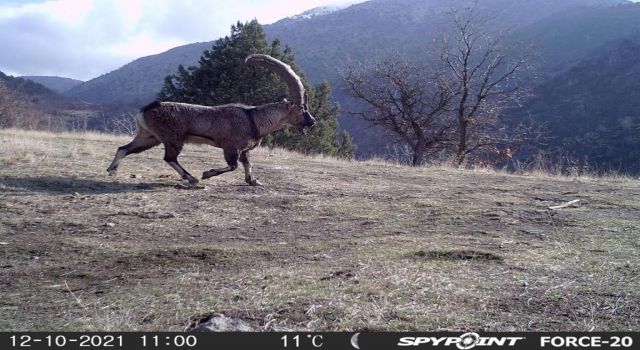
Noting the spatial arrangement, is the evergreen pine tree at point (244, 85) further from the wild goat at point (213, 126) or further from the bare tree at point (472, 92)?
the wild goat at point (213, 126)

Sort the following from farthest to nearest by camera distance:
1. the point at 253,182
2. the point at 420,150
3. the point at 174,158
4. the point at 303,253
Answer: the point at 420,150 → the point at 253,182 → the point at 174,158 → the point at 303,253

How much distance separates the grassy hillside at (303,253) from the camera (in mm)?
3744

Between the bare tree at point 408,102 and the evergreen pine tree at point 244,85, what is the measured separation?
3.72m

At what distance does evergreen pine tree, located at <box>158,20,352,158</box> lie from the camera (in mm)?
28500

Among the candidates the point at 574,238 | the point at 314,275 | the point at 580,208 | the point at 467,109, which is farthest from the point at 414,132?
the point at 314,275

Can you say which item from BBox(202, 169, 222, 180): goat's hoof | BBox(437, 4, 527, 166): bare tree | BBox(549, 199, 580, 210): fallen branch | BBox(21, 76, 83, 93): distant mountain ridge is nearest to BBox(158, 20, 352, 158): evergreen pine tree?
BBox(437, 4, 527, 166): bare tree

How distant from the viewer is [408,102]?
25688 mm

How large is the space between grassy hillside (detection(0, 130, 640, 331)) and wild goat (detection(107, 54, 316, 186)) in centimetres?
47

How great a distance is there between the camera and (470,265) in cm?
500

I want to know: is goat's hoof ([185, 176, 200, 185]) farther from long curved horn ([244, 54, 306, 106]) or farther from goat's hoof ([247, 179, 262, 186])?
long curved horn ([244, 54, 306, 106])

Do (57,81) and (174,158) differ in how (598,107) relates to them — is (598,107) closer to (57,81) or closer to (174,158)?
(174,158)

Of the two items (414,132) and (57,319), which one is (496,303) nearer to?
(57,319)

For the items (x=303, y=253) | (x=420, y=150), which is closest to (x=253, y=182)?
(x=303, y=253)
